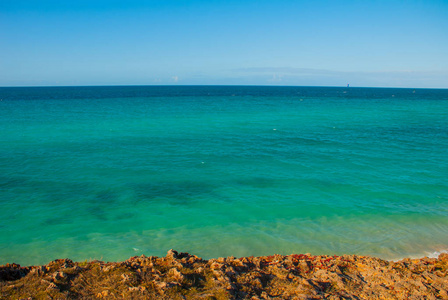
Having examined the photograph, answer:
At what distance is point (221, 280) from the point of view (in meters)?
8.05

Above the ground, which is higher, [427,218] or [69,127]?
[69,127]

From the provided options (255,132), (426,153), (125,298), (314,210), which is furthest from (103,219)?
(426,153)

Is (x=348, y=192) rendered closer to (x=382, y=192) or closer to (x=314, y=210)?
(x=382, y=192)

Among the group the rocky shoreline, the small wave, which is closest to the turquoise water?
the small wave

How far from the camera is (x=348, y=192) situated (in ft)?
62.1

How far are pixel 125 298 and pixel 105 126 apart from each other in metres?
38.4

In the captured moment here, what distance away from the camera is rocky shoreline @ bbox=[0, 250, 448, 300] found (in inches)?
290

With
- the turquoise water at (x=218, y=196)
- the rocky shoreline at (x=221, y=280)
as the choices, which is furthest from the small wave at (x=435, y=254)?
the rocky shoreline at (x=221, y=280)

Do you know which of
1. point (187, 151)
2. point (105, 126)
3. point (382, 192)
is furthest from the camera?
point (105, 126)

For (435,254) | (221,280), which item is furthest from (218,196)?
(435,254)

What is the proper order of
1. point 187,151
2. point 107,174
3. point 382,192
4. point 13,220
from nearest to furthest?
point 13,220 < point 382,192 < point 107,174 < point 187,151

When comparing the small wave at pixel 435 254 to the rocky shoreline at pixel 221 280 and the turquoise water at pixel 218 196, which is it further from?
the rocky shoreline at pixel 221 280

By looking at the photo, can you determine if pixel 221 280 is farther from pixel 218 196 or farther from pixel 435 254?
pixel 218 196

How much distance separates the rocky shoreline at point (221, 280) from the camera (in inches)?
290
